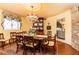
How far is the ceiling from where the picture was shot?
230cm

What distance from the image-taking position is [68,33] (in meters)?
2.32

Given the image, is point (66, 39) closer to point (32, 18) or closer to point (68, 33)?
point (68, 33)

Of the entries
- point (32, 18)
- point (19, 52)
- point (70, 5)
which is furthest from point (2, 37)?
point (70, 5)

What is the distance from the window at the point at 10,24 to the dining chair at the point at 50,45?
0.52m

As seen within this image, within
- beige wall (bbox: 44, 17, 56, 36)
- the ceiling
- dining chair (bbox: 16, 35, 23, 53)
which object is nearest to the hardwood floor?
dining chair (bbox: 16, 35, 23, 53)

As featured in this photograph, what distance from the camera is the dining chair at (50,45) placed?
2.34 meters

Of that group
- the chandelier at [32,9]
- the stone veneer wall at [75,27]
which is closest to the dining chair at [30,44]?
the chandelier at [32,9]

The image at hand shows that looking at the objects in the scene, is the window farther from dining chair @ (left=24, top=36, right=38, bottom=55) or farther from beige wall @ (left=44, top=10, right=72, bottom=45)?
beige wall @ (left=44, top=10, right=72, bottom=45)

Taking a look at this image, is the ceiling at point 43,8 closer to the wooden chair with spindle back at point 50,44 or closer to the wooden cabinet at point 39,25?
the wooden cabinet at point 39,25

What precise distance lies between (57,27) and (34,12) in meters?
0.45

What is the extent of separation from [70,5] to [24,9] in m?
0.75

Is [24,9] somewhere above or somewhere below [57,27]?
above

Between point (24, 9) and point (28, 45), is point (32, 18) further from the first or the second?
point (28, 45)
